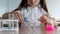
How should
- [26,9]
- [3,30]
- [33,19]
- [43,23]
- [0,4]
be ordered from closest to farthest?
[3,30] → [43,23] → [33,19] → [26,9] → [0,4]

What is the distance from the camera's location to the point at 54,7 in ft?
11.4

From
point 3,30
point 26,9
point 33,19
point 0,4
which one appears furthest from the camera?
point 0,4

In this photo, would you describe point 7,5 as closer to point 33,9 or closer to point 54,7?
point 54,7

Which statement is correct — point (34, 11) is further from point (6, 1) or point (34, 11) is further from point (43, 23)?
point (6, 1)

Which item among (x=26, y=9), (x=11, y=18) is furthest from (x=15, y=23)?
(x=26, y=9)

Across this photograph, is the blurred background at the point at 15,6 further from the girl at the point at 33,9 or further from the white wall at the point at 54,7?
the girl at the point at 33,9

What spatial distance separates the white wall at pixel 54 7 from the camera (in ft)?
11.3

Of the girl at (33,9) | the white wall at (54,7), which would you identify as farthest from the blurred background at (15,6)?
the girl at (33,9)

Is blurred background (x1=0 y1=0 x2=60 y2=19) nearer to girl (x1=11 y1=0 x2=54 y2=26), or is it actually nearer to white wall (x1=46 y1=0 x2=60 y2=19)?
white wall (x1=46 y1=0 x2=60 y2=19)

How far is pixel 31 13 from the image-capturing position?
5.43ft

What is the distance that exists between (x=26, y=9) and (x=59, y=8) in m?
1.93

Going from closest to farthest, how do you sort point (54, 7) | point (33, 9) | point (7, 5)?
point (33, 9)
point (7, 5)
point (54, 7)

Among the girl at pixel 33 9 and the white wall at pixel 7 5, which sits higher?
the white wall at pixel 7 5

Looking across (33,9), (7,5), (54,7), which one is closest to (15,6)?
(7,5)
